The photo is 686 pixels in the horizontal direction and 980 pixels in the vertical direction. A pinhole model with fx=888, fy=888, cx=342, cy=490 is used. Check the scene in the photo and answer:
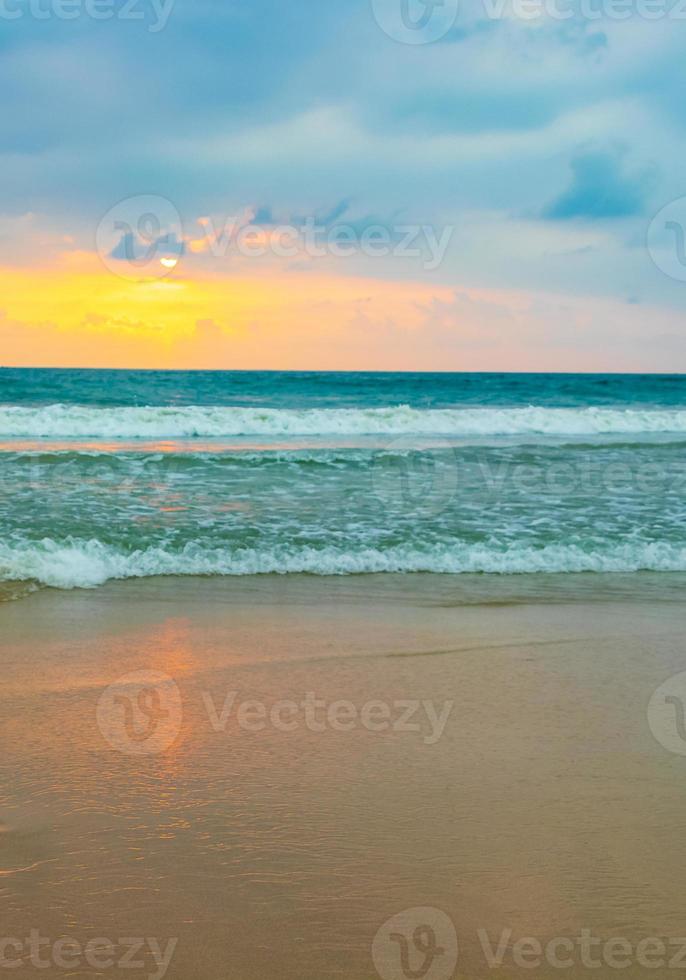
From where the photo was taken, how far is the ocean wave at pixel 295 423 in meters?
21.1

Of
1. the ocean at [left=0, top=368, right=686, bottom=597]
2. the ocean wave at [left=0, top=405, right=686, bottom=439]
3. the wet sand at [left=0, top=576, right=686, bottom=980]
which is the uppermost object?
the ocean wave at [left=0, top=405, right=686, bottom=439]

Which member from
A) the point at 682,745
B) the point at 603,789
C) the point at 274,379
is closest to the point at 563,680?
the point at 682,745

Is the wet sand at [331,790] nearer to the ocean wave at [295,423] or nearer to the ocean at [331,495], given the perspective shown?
the ocean at [331,495]

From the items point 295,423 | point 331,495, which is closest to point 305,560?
point 331,495

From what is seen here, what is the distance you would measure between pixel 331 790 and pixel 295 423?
19298 millimetres

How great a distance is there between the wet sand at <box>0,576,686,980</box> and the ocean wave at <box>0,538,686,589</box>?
1113mm

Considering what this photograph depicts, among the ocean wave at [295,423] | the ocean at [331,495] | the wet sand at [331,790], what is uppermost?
the ocean wave at [295,423]

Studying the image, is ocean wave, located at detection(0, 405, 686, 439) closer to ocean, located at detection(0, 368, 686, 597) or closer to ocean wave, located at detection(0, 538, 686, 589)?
ocean, located at detection(0, 368, 686, 597)

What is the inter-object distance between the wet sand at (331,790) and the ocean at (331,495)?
1.61m

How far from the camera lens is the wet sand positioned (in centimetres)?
265

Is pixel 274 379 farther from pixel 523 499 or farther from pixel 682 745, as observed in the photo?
pixel 682 745

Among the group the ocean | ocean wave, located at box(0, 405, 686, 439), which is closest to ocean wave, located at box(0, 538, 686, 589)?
the ocean

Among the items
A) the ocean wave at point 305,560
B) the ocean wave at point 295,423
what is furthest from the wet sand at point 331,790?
the ocean wave at point 295,423

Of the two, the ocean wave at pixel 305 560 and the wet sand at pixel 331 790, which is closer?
the wet sand at pixel 331 790
